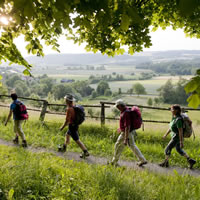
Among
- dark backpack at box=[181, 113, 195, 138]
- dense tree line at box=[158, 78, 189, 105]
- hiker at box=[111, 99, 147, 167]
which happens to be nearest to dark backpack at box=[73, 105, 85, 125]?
hiker at box=[111, 99, 147, 167]

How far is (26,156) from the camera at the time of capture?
456 cm

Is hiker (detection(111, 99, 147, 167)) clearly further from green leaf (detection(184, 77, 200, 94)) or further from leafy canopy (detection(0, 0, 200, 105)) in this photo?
green leaf (detection(184, 77, 200, 94))

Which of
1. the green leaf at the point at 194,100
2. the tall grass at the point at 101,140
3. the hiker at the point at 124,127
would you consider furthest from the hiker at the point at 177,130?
the green leaf at the point at 194,100

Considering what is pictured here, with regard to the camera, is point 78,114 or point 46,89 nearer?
point 78,114

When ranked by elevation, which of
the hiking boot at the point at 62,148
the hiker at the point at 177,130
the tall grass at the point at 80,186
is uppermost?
the hiker at the point at 177,130

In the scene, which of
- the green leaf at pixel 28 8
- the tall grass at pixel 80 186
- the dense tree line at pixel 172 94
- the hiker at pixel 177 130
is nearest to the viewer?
the green leaf at pixel 28 8

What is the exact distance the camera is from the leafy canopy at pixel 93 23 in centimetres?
242

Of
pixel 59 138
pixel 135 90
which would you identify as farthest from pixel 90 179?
pixel 135 90

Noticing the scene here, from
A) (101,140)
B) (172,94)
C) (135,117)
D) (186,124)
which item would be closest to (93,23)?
(135,117)

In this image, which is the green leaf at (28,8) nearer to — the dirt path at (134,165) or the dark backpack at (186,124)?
the dirt path at (134,165)

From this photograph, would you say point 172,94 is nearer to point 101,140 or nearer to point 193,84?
point 101,140

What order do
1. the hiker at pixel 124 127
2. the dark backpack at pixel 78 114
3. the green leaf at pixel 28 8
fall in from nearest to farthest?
the green leaf at pixel 28 8
the hiker at pixel 124 127
the dark backpack at pixel 78 114

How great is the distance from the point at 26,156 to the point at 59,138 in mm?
2843

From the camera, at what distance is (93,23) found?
15.9ft
